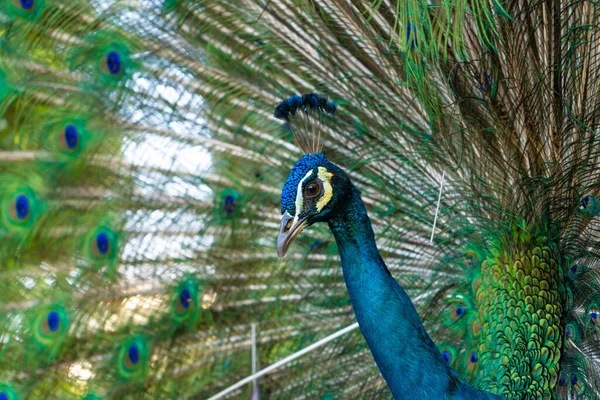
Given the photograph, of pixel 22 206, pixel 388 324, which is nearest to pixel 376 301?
pixel 388 324

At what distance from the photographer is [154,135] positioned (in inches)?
85.1

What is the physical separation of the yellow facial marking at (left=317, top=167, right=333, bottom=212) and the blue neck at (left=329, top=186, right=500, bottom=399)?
0.18 feet

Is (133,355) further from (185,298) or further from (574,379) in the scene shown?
(574,379)

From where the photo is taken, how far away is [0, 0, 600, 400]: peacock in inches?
55.6

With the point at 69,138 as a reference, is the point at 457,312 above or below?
below

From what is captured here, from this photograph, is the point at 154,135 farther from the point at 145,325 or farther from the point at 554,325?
the point at 554,325

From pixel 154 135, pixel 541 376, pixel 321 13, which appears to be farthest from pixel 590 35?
pixel 154 135

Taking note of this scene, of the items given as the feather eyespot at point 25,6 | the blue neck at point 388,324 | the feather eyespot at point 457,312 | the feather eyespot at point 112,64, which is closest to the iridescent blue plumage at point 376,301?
the blue neck at point 388,324

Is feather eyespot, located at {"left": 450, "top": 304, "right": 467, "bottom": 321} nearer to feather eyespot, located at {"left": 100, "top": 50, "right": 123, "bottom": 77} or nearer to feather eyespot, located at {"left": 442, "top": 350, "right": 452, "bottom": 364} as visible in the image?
feather eyespot, located at {"left": 442, "top": 350, "right": 452, "bottom": 364}

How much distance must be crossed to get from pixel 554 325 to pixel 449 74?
2.12ft

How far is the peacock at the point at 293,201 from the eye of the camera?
141 centimetres

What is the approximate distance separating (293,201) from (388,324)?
29cm

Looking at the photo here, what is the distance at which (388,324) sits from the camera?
128cm

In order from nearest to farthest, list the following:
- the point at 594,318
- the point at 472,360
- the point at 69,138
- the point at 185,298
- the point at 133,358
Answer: the point at 594,318
the point at 472,360
the point at 69,138
the point at 133,358
the point at 185,298
